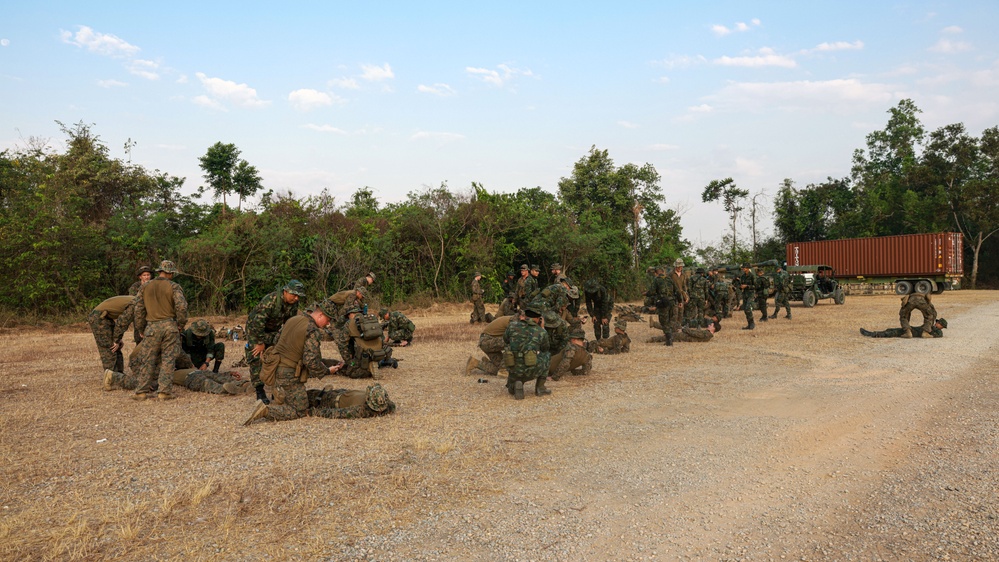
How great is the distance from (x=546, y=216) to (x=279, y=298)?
70.4 ft

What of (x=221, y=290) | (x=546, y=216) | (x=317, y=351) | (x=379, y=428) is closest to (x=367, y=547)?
(x=379, y=428)

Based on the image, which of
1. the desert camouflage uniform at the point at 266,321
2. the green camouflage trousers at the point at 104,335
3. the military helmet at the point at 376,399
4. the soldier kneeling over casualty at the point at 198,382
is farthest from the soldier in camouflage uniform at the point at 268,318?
the green camouflage trousers at the point at 104,335

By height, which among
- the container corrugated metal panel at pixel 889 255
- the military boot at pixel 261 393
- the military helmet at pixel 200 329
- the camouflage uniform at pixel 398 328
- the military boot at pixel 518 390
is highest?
the container corrugated metal panel at pixel 889 255

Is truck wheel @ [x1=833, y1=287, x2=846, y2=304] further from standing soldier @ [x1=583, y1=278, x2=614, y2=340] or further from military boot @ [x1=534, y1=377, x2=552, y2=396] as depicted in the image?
military boot @ [x1=534, y1=377, x2=552, y2=396]

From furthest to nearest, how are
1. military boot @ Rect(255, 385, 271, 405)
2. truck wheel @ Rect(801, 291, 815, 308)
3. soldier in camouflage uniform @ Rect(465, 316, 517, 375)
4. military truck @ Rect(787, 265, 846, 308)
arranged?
military truck @ Rect(787, 265, 846, 308) < truck wheel @ Rect(801, 291, 815, 308) < soldier in camouflage uniform @ Rect(465, 316, 517, 375) < military boot @ Rect(255, 385, 271, 405)

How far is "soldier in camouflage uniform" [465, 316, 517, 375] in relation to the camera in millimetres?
9953

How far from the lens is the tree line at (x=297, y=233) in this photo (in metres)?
20.1

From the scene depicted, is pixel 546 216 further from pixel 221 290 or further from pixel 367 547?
pixel 367 547

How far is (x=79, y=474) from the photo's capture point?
5363 millimetres

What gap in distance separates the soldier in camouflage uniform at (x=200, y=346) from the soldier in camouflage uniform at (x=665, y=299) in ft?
28.1

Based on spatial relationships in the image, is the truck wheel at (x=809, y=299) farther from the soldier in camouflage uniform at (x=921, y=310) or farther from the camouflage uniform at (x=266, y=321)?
the camouflage uniform at (x=266, y=321)

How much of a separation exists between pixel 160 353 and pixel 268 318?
2042 mm

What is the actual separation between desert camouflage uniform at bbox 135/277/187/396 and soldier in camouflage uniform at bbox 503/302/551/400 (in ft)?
14.9

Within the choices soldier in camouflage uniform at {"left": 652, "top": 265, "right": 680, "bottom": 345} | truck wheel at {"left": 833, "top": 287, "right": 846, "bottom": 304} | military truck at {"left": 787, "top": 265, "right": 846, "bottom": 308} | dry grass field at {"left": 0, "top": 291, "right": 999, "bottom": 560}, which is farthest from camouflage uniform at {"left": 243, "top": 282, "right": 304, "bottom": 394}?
truck wheel at {"left": 833, "top": 287, "right": 846, "bottom": 304}
